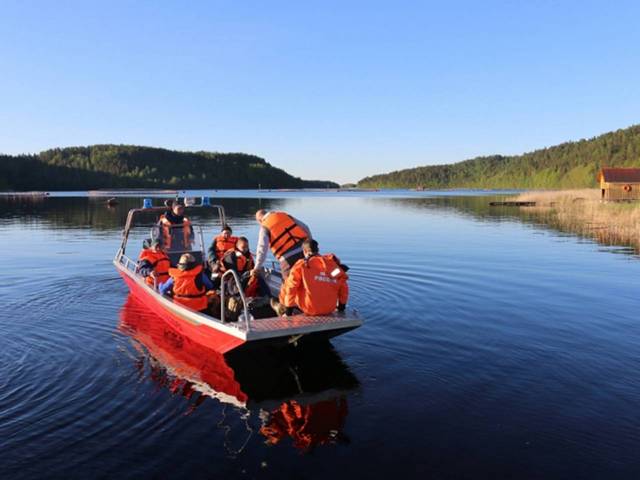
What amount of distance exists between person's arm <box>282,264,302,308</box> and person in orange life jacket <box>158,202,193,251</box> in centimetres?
667

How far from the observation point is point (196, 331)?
906 cm

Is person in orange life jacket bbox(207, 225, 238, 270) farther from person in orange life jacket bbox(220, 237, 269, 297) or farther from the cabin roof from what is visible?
the cabin roof

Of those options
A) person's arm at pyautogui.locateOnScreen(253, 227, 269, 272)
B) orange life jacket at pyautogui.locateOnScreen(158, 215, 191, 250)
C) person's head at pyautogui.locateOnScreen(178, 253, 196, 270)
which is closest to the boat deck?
person's arm at pyautogui.locateOnScreen(253, 227, 269, 272)

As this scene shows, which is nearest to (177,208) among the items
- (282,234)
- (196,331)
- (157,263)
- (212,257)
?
(212,257)

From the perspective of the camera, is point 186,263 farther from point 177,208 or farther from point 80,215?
point 80,215

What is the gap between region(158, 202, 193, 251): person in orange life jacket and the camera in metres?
13.9

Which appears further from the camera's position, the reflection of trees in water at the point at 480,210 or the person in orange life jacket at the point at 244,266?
the reflection of trees in water at the point at 480,210

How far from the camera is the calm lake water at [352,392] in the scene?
565 cm

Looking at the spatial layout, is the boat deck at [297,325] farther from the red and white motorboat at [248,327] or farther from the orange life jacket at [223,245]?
the orange life jacket at [223,245]

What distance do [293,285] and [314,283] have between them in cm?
35

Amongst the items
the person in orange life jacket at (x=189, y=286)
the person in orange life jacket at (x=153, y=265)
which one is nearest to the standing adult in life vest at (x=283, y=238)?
the person in orange life jacket at (x=189, y=286)

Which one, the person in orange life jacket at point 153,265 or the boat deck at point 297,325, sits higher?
the person in orange life jacket at point 153,265

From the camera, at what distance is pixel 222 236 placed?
514 inches

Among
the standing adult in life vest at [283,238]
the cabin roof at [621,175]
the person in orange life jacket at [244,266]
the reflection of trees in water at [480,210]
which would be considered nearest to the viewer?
the standing adult in life vest at [283,238]
